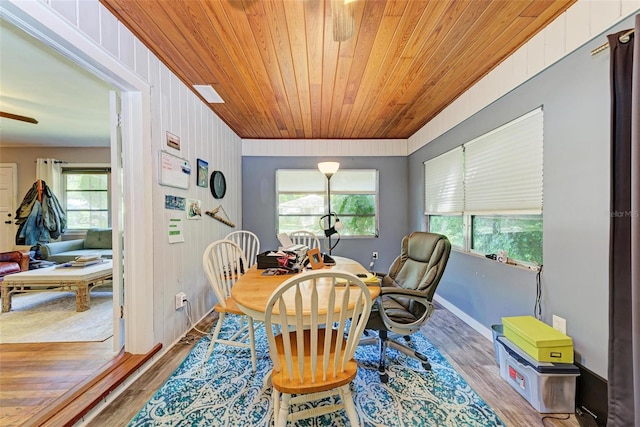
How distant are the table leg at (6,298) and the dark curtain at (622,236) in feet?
16.8

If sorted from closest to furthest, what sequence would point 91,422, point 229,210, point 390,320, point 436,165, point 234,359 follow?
point 91,422 → point 390,320 → point 234,359 → point 436,165 → point 229,210

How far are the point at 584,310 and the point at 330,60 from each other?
95.2 inches

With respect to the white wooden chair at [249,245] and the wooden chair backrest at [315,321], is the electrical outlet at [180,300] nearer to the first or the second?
the white wooden chair at [249,245]

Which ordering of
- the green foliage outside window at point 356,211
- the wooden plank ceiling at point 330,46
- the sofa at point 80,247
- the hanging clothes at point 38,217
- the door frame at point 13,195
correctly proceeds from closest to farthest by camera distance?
the wooden plank ceiling at point 330,46 → the sofa at point 80,247 → the hanging clothes at point 38,217 → the green foliage outside window at point 356,211 → the door frame at point 13,195

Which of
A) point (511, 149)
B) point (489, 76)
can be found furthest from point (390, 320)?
point (489, 76)

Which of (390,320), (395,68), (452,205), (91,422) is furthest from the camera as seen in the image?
(452,205)

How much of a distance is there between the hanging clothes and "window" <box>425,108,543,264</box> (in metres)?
6.47

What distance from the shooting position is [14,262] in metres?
3.51

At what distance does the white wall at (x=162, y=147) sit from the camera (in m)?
1.48

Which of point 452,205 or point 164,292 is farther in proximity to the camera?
point 452,205

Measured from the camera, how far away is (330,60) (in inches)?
80.1

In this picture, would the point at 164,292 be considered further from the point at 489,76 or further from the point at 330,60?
the point at 489,76

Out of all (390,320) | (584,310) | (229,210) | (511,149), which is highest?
(511,149)

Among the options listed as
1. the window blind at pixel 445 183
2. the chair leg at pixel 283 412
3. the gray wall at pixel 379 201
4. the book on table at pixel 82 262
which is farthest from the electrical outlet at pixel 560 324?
the book on table at pixel 82 262
